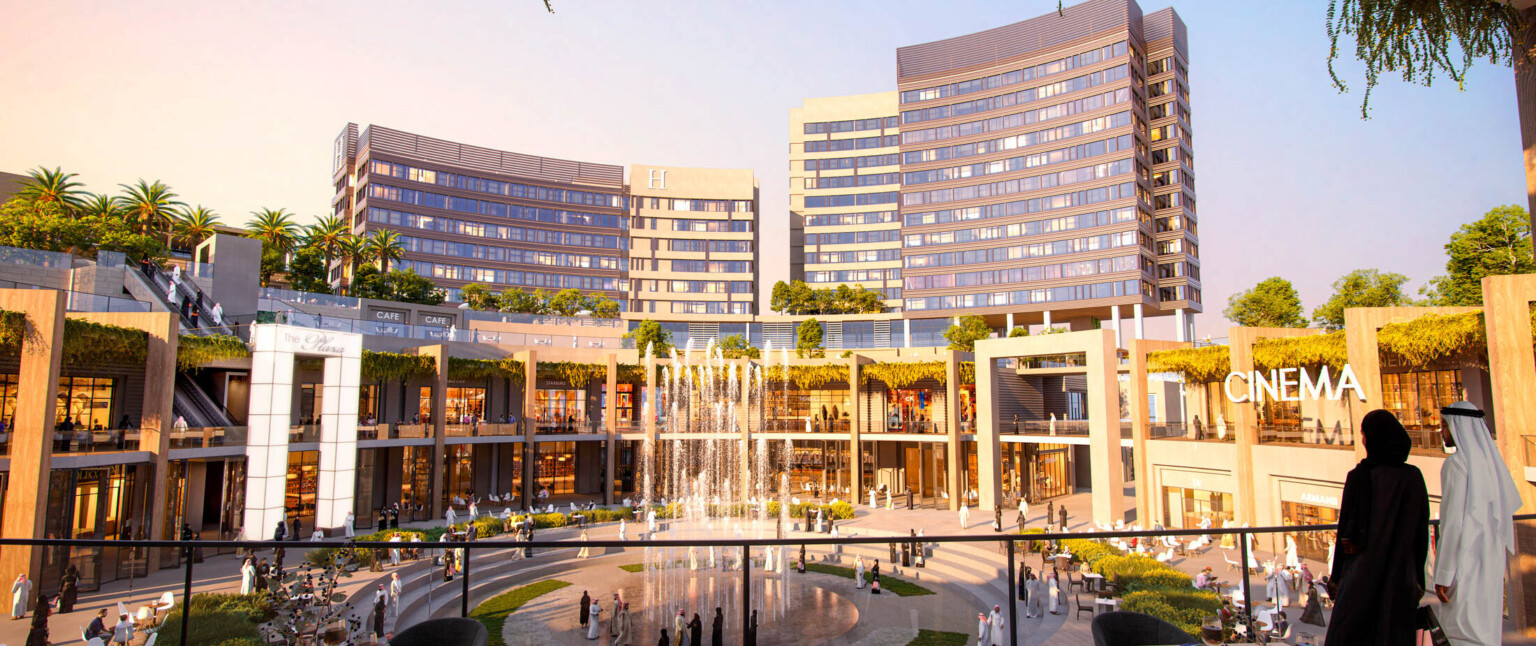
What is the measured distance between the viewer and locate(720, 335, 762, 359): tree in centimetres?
5128

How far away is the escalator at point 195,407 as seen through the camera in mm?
25969

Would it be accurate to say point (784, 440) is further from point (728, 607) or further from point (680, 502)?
point (728, 607)

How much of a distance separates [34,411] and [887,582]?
21639 mm

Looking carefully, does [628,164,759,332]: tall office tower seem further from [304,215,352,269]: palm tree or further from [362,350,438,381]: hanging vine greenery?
[362,350,438,381]: hanging vine greenery

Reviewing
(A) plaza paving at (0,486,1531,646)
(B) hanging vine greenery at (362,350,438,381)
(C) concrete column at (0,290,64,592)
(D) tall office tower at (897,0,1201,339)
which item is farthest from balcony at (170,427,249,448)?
(D) tall office tower at (897,0,1201,339)

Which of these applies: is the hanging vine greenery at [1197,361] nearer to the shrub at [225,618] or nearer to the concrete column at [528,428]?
the concrete column at [528,428]

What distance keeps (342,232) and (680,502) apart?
46.5m

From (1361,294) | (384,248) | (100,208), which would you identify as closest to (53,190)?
(100,208)

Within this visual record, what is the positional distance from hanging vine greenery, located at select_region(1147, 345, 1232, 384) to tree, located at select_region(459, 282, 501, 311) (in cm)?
4939

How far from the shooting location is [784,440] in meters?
40.8

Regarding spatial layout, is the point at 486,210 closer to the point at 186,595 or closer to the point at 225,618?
the point at 225,618

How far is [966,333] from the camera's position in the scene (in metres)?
54.9

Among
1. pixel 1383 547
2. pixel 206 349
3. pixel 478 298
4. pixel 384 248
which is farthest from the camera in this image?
pixel 384 248

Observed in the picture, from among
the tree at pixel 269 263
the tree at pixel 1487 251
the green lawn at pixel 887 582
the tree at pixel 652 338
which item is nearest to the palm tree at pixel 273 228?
the tree at pixel 269 263
